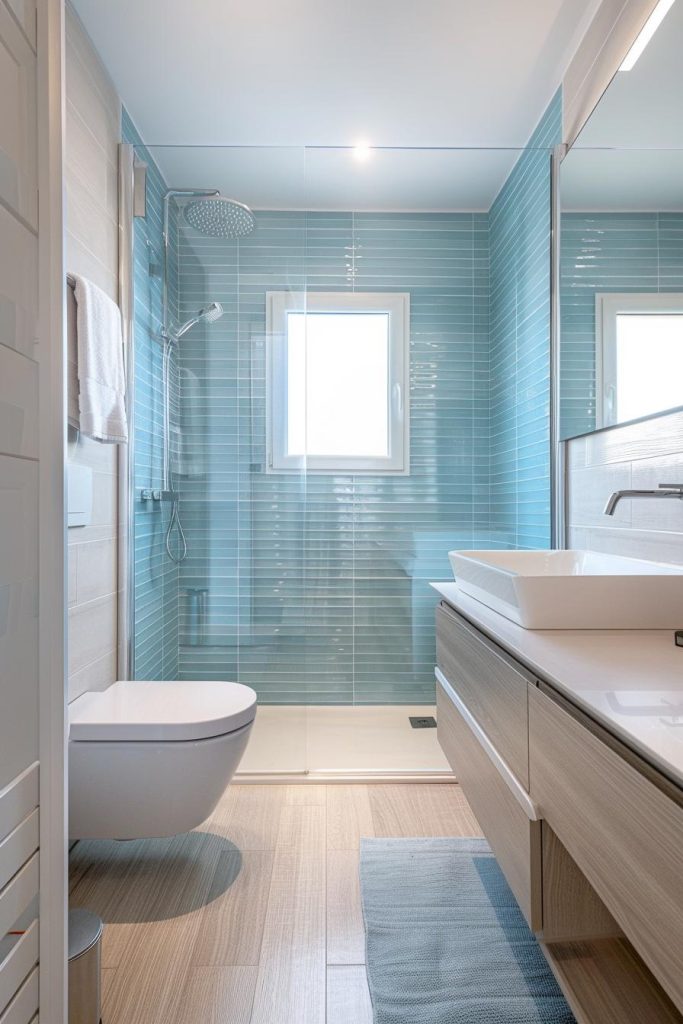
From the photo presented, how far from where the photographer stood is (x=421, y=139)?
247cm

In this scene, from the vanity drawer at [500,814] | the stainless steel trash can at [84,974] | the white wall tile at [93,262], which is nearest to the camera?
the vanity drawer at [500,814]

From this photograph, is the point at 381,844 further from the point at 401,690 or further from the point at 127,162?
the point at 127,162

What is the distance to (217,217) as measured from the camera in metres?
2.34

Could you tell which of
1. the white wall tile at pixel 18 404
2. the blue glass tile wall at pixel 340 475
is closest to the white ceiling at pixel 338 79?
the blue glass tile wall at pixel 340 475

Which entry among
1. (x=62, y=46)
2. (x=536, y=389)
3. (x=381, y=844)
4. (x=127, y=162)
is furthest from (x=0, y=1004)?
(x=127, y=162)

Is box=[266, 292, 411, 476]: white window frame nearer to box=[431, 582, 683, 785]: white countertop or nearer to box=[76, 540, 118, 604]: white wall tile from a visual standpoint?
box=[76, 540, 118, 604]: white wall tile

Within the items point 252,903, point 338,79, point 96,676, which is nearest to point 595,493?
point 252,903

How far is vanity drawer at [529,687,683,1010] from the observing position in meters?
0.60

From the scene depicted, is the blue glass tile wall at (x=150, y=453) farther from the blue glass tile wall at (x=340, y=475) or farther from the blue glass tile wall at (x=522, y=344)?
the blue glass tile wall at (x=522, y=344)

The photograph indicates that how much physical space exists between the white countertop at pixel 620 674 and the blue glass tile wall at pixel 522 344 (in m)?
1.18

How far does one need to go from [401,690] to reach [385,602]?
0.41 metres

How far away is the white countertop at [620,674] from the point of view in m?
0.66

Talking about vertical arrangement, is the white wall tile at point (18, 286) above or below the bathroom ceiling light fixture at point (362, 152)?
below

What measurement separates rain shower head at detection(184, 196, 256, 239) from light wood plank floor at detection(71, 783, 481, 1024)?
2129 mm
